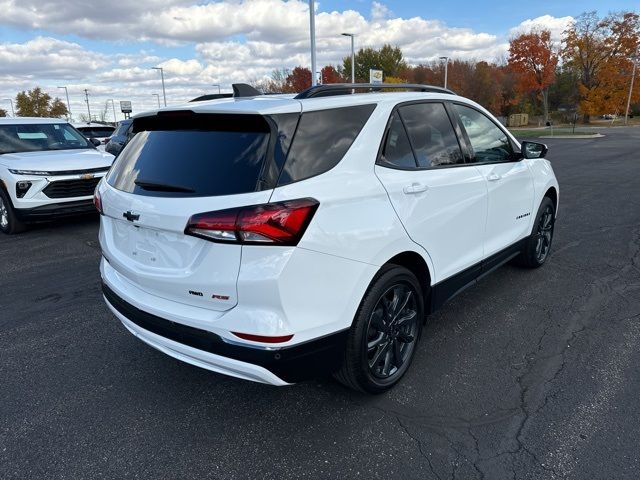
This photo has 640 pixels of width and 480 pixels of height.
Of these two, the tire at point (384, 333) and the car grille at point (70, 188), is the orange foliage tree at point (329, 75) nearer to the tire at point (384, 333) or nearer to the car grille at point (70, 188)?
the car grille at point (70, 188)

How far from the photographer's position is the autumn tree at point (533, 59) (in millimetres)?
42000

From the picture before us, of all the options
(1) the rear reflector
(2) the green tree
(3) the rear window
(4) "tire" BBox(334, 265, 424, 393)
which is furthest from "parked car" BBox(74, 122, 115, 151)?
(2) the green tree

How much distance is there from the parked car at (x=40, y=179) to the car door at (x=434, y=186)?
5782 mm

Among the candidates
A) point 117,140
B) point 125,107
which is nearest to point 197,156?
point 117,140

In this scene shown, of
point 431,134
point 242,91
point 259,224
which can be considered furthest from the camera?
point 242,91

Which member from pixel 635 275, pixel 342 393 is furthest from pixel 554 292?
pixel 342 393

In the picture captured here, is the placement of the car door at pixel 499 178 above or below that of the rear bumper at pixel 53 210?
above

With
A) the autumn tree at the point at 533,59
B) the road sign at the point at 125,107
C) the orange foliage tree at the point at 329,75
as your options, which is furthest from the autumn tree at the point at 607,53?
the road sign at the point at 125,107

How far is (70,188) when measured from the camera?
7109 millimetres

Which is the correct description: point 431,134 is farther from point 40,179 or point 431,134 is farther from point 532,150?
point 40,179

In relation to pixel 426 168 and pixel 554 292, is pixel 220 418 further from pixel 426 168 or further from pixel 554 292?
pixel 554 292

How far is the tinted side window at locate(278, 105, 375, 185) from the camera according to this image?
2303 millimetres

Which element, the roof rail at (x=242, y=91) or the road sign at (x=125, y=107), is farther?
the road sign at (x=125, y=107)

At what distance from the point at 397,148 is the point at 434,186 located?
1.24 feet
